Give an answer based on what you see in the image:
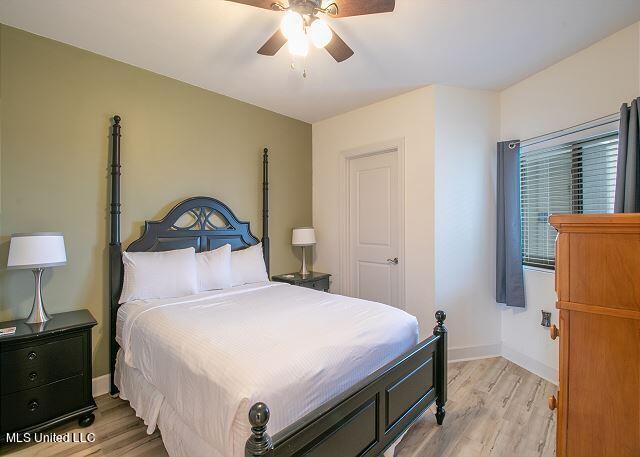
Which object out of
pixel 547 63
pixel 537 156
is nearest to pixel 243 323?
pixel 537 156

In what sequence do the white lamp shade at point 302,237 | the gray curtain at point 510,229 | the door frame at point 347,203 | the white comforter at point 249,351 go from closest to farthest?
the white comforter at point 249,351 → the gray curtain at point 510,229 → the door frame at point 347,203 → the white lamp shade at point 302,237

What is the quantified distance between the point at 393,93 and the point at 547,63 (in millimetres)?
1322

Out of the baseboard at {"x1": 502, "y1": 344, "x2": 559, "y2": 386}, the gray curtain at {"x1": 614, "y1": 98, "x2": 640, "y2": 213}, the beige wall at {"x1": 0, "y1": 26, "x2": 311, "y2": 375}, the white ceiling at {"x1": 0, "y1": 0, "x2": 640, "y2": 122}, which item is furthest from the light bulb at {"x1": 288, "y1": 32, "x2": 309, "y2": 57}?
the baseboard at {"x1": 502, "y1": 344, "x2": 559, "y2": 386}

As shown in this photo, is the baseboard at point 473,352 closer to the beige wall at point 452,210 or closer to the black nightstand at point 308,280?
the beige wall at point 452,210

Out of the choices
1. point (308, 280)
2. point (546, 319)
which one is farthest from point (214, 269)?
point (546, 319)

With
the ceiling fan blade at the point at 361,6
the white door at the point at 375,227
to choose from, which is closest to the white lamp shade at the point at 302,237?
the white door at the point at 375,227

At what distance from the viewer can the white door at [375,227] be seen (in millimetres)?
3432

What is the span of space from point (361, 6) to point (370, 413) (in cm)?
208

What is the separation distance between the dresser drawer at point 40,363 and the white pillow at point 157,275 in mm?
446

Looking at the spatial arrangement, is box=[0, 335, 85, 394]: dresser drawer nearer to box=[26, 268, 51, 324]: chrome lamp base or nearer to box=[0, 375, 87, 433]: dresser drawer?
box=[0, 375, 87, 433]: dresser drawer

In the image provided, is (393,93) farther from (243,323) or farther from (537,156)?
(243,323)

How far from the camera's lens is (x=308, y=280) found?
3574mm

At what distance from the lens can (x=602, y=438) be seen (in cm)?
115

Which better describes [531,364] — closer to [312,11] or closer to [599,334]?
[599,334]
